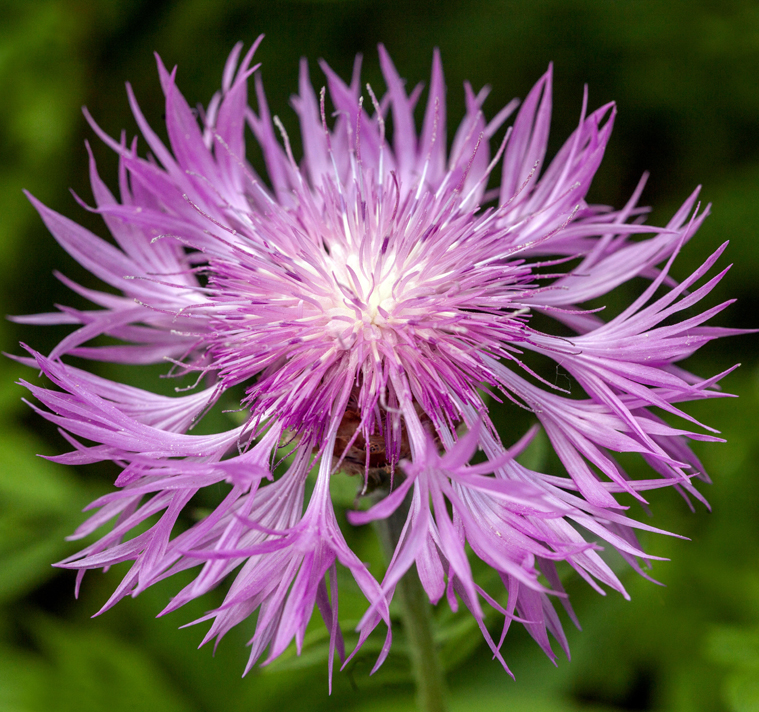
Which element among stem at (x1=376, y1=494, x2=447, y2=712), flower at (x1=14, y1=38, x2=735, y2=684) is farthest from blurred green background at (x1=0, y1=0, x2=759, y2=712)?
flower at (x1=14, y1=38, x2=735, y2=684)

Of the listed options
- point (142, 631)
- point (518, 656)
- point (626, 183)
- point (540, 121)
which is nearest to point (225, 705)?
point (142, 631)

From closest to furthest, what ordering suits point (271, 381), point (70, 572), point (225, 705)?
1. point (271, 381)
2. point (225, 705)
3. point (70, 572)

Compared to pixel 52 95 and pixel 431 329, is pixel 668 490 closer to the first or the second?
pixel 431 329

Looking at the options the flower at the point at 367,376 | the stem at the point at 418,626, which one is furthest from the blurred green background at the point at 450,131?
the flower at the point at 367,376

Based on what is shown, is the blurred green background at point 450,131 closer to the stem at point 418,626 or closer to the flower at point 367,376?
the stem at point 418,626

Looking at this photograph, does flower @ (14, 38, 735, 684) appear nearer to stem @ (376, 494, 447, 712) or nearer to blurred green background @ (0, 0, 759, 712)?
stem @ (376, 494, 447, 712)

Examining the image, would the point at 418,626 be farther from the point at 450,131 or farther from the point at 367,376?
the point at 450,131

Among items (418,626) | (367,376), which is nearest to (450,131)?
(367,376)
